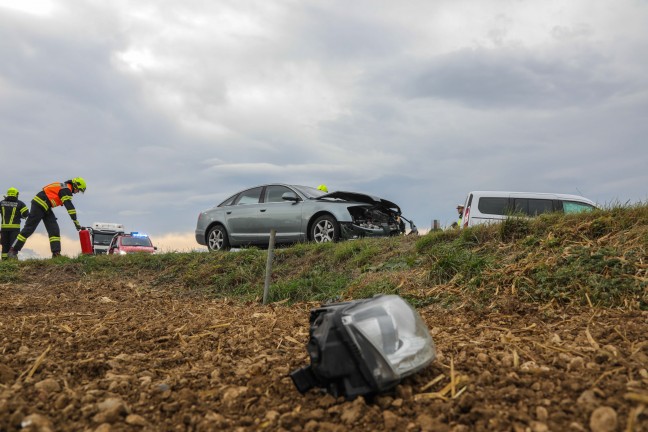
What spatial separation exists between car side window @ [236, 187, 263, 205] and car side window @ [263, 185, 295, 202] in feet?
0.87

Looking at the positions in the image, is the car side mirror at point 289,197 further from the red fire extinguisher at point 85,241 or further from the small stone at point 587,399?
the small stone at point 587,399

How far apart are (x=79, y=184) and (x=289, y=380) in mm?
13647

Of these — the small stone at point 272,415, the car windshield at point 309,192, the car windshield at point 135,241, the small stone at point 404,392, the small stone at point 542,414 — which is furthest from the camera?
the car windshield at point 135,241

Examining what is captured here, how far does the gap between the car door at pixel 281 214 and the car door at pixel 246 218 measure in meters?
0.16

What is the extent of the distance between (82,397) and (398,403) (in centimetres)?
159

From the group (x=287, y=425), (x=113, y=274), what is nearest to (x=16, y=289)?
(x=113, y=274)

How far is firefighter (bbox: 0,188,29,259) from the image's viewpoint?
593 inches

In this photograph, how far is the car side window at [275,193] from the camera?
12.9 meters

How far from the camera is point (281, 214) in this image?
12.5 meters

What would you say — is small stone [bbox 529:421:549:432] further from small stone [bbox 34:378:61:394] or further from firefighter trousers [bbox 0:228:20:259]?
firefighter trousers [bbox 0:228:20:259]

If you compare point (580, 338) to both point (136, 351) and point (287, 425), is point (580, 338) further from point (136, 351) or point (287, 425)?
point (136, 351)

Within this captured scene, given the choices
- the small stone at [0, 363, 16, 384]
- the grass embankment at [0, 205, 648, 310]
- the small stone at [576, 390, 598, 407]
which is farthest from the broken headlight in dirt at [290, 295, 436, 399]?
Result: the grass embankment at [0, 205, 648, 310]

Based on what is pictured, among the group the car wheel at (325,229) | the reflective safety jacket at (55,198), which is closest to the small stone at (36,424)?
the car wheel at (325,229)

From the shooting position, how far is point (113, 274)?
35.3ft
